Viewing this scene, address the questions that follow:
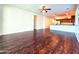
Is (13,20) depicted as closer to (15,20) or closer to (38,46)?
(15,20)

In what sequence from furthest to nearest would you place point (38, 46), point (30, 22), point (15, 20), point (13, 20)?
point (30, 22) → point (15, 20) → point (13, 20) → point (38, 46)

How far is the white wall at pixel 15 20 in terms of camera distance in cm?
721

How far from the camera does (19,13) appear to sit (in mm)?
7855

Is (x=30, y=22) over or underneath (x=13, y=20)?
underneath

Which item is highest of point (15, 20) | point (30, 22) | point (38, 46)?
point (15, 20)

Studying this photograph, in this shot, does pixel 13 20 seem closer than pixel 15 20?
Yes

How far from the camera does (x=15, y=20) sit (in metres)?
7.70

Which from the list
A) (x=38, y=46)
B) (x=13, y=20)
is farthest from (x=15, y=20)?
(x=38, y=46)

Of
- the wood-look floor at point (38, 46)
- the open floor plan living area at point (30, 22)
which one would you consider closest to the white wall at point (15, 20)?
the open floor plan living area at point (30, 22)

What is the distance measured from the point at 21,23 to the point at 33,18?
1620mm
